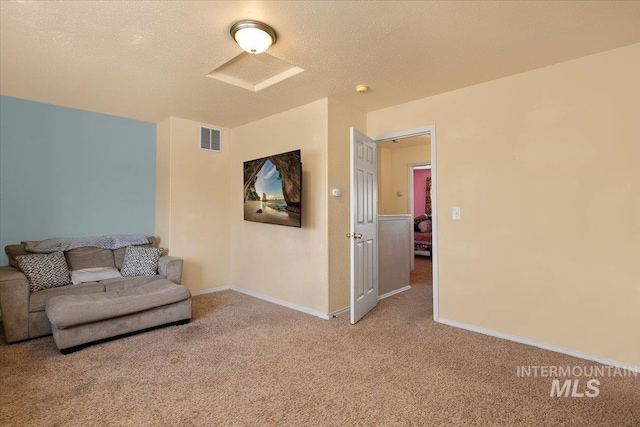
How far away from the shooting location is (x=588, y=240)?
2467mm

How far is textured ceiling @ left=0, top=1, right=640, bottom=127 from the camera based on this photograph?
192 centimetres

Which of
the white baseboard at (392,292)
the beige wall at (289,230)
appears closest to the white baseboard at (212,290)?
the beige wall at (289,230)

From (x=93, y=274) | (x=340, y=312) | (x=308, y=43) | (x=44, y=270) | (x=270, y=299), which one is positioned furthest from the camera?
(x=270, y=299)

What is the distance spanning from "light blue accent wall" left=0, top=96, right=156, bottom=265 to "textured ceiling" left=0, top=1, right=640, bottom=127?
45cm

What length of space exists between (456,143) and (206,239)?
3.41 meters

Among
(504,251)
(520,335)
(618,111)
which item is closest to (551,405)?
(520,335)

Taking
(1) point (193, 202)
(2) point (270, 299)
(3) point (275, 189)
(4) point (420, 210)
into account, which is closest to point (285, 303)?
(2) point (270, 299)

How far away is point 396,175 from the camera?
6.67 m

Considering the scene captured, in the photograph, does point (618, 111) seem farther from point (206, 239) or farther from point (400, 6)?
point (206, 239)

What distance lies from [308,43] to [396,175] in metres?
4.71

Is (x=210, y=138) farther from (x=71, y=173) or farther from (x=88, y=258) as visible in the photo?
(x=88, y=258)

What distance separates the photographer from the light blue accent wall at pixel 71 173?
3420 mm

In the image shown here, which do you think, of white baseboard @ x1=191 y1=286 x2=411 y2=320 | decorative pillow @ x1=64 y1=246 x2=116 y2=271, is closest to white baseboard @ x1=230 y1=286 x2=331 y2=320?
white baseboard @ x1=191 y1=286 x2=411 y2=320

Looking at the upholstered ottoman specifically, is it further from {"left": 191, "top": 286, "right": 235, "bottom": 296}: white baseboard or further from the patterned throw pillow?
{"left": 191, "top": 286, "right": 235, "bottom": 296}: white baseboard
